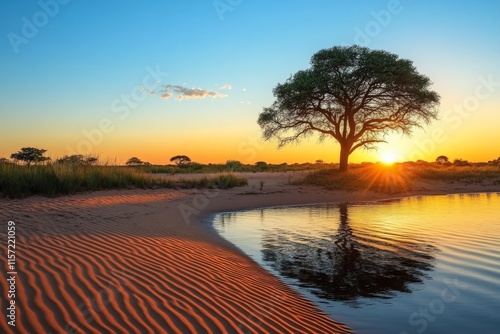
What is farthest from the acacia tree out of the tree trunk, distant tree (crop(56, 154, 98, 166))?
distant tree (crop(56, 154, 98, 166))

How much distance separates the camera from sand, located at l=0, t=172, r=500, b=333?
4293 mm

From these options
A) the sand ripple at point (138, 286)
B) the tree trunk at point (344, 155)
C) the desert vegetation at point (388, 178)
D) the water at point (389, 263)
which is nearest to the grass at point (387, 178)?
the desert vegetation at point (388, 178)

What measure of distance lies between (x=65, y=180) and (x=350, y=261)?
1158 centimetres

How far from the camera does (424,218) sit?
567 inches

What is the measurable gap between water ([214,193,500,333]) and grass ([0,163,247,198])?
5.90m

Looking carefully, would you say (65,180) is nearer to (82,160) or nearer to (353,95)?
(82,160)

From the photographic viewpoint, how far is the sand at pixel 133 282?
4.29 meters

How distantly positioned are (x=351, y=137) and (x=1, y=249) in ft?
88.8

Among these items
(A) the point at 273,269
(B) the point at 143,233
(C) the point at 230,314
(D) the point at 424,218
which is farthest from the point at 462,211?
(C) the point at 230,314

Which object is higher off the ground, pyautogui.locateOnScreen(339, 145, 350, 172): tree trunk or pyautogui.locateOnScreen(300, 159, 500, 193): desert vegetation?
pyautogui.locateOnScreen(339, 145, 350, 172): tree trunk

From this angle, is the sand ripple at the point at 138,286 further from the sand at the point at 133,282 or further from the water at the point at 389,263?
the water at the point at 389,263

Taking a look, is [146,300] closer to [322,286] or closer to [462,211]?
[322,286]

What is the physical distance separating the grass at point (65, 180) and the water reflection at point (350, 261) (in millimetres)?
8173

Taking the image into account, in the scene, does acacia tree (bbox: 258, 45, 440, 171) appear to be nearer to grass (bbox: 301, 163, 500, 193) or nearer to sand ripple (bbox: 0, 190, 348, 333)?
grass (bbox: 301, 163, 500, 193)
